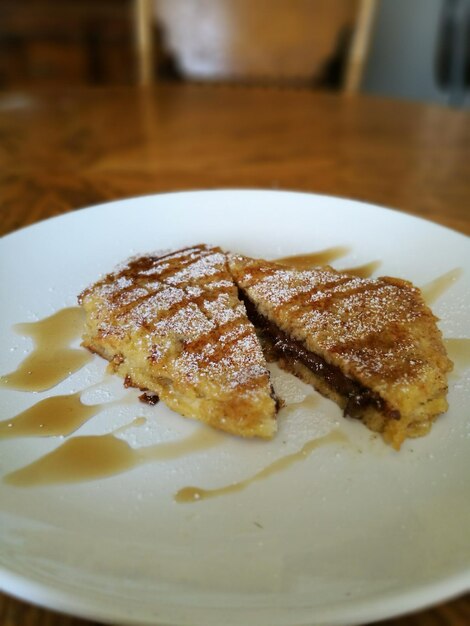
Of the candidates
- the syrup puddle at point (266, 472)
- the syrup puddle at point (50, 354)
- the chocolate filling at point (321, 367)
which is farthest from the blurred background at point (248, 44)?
the syrup puddle at point (266, 472)

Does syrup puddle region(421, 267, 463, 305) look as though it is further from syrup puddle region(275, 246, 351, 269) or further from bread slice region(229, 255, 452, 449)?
syrup puddle region(275, 246, 351, 269)

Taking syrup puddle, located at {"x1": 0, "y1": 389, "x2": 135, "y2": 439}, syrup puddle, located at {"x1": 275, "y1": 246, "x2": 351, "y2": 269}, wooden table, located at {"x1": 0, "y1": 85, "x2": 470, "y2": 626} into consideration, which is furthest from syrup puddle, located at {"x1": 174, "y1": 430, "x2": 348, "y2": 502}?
wooden table, located at {"x1": 0, "y1": 85, "x2": 470, "y2": 626}

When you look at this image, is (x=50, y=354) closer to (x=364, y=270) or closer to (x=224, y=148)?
(x=364, y=270)

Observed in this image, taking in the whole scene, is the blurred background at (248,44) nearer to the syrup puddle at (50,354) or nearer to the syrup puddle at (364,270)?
the syrup puddle at (364,270)

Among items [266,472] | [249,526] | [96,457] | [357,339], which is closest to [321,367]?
[357,339]

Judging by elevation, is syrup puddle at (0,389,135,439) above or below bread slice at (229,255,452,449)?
below
